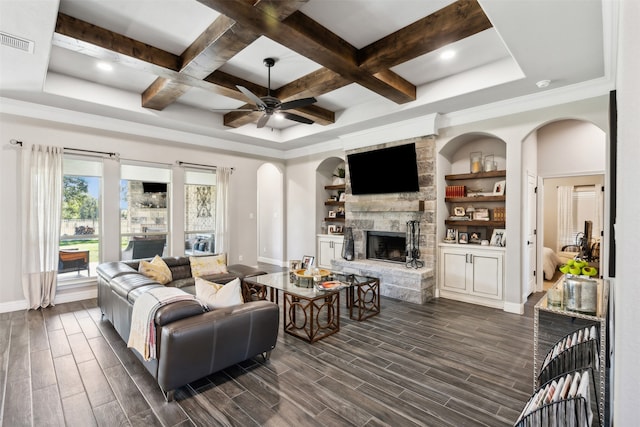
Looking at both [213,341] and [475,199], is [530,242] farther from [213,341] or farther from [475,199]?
[213,341]

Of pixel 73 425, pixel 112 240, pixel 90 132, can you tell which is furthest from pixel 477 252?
pixel 90 132

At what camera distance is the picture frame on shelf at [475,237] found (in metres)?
5.05

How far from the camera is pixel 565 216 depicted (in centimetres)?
759

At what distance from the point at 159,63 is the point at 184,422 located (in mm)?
3452

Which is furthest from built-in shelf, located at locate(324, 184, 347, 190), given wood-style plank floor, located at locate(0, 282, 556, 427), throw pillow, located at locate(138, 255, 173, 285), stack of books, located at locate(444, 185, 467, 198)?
throw pillow, located at locate(138, 255, 173, 285)

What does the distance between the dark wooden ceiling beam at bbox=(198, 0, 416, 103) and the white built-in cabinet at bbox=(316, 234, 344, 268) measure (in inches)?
139

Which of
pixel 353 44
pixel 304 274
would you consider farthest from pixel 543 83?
pixel 304 274

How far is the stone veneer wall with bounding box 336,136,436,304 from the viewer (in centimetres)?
484

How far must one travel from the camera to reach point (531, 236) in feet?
16.3

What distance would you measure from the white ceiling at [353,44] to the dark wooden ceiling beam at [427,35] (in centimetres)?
8

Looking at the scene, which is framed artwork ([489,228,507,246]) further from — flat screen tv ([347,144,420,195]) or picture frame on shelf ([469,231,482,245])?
flat screen tv ([347,144,420,195])

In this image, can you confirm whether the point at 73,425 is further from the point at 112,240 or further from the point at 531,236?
the point at 531,236

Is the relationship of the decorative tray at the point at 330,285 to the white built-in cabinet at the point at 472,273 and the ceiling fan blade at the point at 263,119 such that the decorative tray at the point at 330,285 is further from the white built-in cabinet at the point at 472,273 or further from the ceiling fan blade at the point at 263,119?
the ceiling fan blade at the point at 263,119

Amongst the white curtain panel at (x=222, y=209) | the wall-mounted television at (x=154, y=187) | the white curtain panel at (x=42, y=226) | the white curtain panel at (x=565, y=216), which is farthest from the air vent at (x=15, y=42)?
the white curtain panel at (x=565, y=216)
